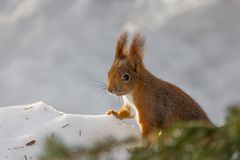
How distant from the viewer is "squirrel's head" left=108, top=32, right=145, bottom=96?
130 inches

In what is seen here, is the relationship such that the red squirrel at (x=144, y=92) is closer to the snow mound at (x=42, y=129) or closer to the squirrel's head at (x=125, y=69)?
the squirrel's head at (x=125, y=69)

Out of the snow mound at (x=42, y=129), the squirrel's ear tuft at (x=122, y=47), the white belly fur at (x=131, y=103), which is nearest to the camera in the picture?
the snow mound at (x=42, y=129)

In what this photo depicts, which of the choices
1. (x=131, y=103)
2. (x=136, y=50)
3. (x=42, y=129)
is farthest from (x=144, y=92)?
(x=42, y=129)

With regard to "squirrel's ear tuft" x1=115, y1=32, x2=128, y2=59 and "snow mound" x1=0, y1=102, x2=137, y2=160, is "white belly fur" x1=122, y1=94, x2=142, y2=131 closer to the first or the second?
"snow mound" x1=0, y1=102, x2=137, y2=160

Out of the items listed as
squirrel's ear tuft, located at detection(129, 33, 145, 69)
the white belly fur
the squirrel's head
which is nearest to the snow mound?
the white belly fur

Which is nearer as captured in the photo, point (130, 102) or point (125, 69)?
point (125, 69)

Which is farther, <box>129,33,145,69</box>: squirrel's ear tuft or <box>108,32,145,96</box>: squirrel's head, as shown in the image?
<box>108,32,145,96</box>: squirrel's head

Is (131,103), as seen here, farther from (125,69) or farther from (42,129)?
(42,129)

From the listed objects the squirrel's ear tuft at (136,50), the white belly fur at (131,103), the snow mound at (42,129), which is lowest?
the snow mound at (42,129)

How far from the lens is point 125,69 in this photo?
10.9ft

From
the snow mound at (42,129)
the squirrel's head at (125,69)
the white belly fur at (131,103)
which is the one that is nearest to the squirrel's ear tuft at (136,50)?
the squirrel's head at (125,69)

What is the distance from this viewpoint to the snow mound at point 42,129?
312 cm

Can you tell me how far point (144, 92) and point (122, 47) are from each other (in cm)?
34

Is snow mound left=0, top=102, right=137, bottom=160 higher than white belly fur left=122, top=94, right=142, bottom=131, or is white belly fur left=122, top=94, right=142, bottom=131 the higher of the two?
white belly fur left=122, top=94, right=142, bottom=131
